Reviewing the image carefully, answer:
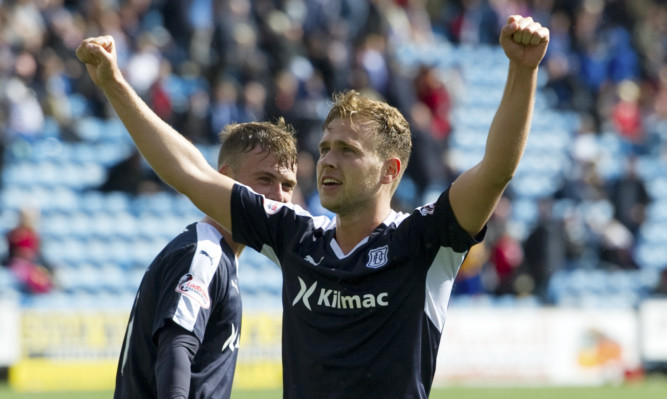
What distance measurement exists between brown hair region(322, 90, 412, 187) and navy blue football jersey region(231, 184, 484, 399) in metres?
0.30

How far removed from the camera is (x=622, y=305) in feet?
55.7

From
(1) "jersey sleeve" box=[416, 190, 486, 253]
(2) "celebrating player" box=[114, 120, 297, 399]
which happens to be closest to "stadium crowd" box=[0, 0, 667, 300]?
(2) "celebrating player" box=[114, 120, 297, 399]

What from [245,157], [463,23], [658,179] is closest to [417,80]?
[463,23]

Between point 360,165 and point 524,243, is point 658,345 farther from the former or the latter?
point 360,165

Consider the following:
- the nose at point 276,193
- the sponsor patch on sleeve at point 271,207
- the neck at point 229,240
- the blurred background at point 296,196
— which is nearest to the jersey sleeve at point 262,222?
the sponsor patch on sleeve at point 271,207

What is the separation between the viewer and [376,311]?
4.12 metres

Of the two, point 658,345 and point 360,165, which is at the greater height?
point 658,345

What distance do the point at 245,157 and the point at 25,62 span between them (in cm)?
1186

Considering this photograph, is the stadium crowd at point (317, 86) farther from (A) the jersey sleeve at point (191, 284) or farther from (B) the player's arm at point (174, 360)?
(B) the player's arm at point (174, 360)

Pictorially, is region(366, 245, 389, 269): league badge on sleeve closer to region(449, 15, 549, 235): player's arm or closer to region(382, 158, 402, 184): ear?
region(382, 158, 402, 184): ear

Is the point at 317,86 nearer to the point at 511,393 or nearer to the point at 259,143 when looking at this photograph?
the point at 511,393

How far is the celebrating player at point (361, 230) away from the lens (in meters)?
3.87

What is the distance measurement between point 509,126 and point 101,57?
63.9 inches

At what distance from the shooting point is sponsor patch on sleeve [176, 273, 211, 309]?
186 inches
